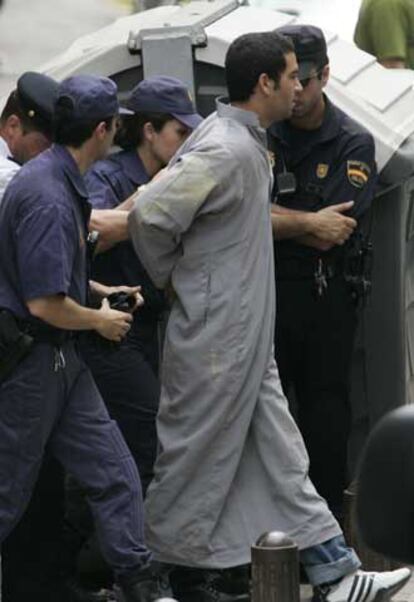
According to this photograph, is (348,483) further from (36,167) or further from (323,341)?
(36,167)

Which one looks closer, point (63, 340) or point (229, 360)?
point (63, 340)

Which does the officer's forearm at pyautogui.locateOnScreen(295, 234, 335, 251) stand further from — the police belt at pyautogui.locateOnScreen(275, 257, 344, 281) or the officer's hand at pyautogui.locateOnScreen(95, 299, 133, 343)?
the officer's hand at pyautogui.locateOnScreen(95, 299, 133, 343)

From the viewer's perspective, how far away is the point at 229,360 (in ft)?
24.8

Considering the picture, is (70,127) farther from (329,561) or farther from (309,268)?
(329,561)

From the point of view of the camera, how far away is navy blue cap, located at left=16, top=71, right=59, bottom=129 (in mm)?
7574

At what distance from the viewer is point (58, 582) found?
25.6 feet

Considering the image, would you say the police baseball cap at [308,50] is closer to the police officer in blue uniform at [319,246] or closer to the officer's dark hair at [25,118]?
the police officer in blue uniform at [319,246]

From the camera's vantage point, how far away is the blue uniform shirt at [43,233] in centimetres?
698

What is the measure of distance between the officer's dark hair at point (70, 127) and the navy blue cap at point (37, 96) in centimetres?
26

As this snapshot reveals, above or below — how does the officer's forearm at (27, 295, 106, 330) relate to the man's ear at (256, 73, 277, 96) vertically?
below

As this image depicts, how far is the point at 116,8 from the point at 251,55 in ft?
50.0

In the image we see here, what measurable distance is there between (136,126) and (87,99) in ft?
2.94

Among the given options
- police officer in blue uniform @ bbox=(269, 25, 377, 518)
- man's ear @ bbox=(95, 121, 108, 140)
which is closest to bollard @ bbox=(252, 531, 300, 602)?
police officer in blue uniform @ bbox=(269, 25, 377, 518)

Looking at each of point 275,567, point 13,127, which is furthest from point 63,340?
point 275,567
